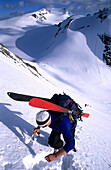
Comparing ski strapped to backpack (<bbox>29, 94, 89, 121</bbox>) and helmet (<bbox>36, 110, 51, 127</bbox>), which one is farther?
ski strapped to backpack (<bbox>29, 94, 89, 121</bbox>)

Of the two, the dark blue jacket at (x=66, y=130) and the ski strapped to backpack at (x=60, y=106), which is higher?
the ski strapped to backpack at (x=60, y=106)

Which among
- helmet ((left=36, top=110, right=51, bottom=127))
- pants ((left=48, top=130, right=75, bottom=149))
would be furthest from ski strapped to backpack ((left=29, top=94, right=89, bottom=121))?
pants ((left=48, top=130, right=75, bottom=149))

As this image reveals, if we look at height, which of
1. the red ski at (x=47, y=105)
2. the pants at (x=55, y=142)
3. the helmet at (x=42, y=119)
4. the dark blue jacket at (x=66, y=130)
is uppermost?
the red ski at (x=47, y=105)

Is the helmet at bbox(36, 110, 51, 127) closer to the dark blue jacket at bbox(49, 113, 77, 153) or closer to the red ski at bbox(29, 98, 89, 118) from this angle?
the dark blue jacket at bbox(49, 113, 77, 153)

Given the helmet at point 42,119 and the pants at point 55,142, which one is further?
the pants at point 55,142

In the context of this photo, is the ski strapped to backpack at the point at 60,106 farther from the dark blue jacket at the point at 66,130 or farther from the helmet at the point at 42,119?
the helmet at the point at 42,119

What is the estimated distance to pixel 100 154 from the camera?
380cm

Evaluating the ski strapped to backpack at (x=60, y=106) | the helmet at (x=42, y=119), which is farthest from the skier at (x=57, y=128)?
the ski strapped to backpack at (x=60, y=106)

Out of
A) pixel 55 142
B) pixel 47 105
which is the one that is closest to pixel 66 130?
pixel 55 142

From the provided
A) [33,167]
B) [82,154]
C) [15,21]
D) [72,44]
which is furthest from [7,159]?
[15,21]

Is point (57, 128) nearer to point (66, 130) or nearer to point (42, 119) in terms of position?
point (66, 130)

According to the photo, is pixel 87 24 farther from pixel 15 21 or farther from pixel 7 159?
pixel 15 21

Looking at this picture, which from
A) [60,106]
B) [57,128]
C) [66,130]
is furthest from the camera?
[60,106]

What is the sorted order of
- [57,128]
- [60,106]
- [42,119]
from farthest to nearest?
[60,106] → [57,128] → [42,119]
